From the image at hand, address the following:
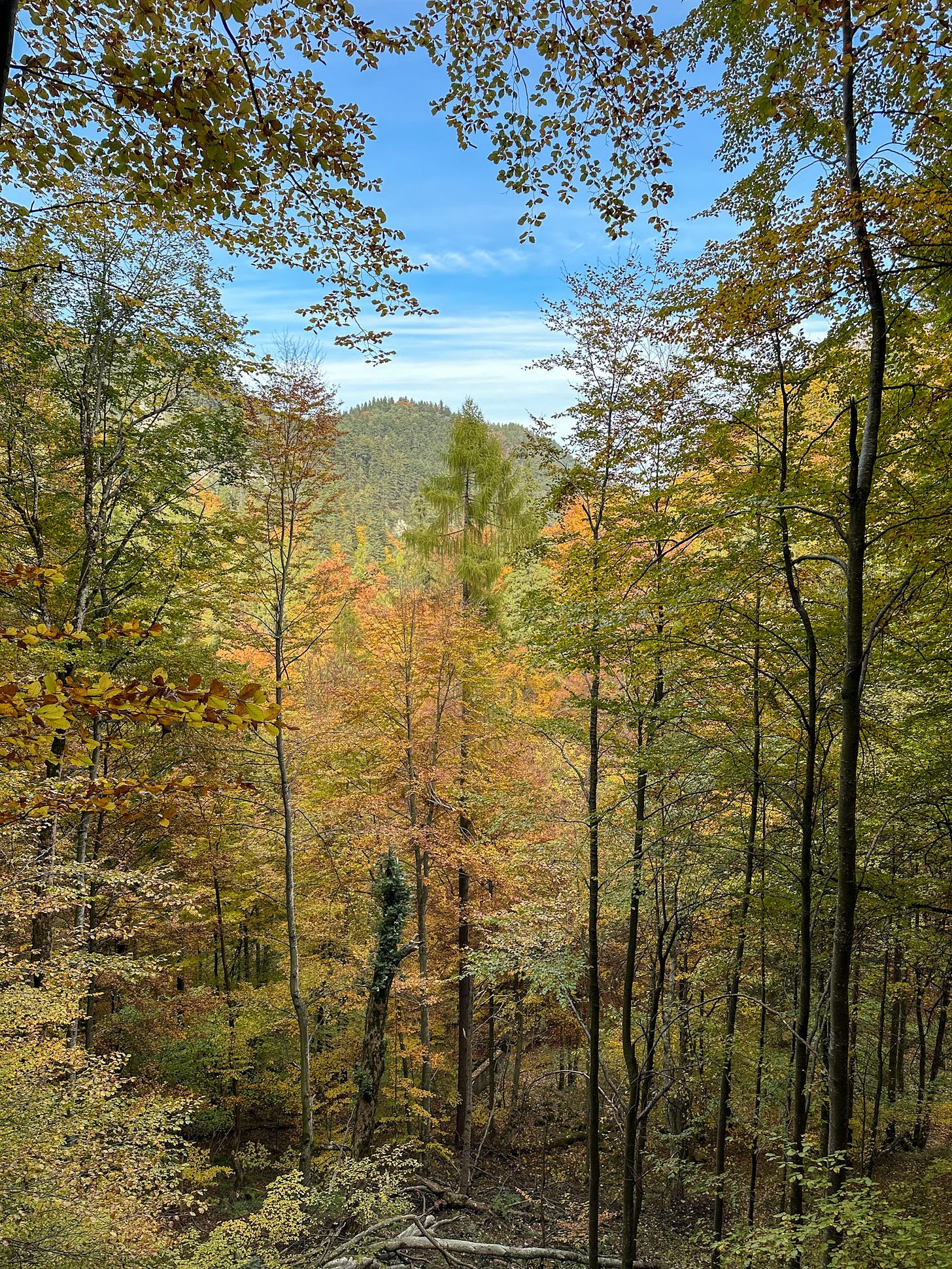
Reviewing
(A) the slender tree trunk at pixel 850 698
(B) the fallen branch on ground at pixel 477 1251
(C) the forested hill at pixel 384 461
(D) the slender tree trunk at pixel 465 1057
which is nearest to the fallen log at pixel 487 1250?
(B) the fallen branch on ground at pixel 477 1251

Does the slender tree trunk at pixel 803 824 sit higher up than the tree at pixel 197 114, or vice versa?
the tree at pixel 197 114

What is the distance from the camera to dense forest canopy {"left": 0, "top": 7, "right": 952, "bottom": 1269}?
2.80 metres

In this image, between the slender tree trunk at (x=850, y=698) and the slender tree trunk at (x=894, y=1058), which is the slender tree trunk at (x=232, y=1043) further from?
the slender tree trunk at (x=894, y=1058)

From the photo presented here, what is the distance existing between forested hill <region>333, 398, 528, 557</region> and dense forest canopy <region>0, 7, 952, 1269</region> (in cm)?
1468

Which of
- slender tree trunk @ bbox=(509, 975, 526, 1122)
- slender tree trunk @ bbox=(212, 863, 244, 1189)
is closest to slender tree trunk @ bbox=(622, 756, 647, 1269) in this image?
slender tree trunk @ bbox=(509, 975, 526, 1122)

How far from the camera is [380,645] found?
10961 millimetres

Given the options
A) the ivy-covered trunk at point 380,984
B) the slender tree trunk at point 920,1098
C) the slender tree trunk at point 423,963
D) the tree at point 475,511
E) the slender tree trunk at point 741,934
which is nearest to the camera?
the slender tree trunk at point 741,934

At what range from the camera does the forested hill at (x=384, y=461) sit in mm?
44188

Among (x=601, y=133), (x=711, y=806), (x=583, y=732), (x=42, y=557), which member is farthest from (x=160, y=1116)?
(x=601, y=133)

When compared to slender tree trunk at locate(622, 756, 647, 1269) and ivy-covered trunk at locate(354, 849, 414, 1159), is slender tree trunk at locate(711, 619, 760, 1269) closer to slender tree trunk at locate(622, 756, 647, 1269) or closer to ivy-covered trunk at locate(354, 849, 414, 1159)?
slender tree trunk at locate(622, 756, 647, 1269)

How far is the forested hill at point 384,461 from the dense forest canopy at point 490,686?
1468 cm

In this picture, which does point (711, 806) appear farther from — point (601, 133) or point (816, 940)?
point (601, 133)

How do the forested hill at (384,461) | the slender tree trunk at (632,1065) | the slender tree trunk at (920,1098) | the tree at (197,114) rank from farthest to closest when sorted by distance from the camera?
1. the forested hill at (384,461)
2. the slender tree trunk at (920,1098)
3. the slender tree trunk at (632,1065)
4. the tree at (197,114)

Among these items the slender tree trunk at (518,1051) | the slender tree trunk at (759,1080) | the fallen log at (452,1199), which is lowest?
the slender tree trunk at (518,1051)
